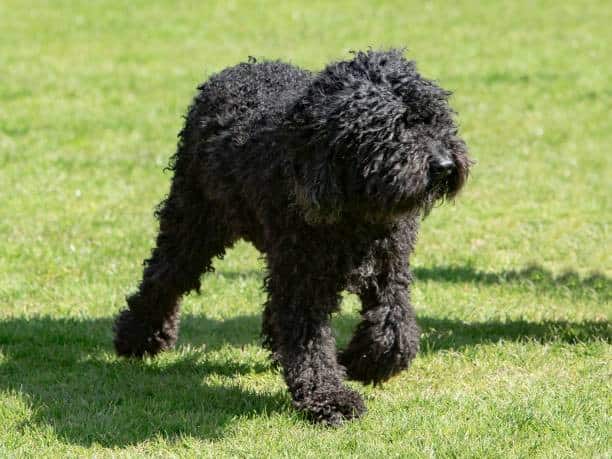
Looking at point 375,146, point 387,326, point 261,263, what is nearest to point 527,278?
point 261,263

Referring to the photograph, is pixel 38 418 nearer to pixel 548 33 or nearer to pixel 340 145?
pixel 340 145

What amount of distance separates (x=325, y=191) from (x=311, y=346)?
3.16 feet

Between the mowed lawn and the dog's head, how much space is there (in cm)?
126

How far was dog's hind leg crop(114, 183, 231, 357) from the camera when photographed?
652 centimetres

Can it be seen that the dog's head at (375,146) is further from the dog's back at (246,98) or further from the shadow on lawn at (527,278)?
the shadow on lawn at (527,278)

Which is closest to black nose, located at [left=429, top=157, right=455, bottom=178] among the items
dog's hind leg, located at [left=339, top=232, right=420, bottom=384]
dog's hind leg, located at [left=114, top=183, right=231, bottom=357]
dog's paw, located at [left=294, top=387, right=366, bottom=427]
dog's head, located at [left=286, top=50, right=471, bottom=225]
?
dog's head, located at [left=286, top=50, right=471, bottom=225]

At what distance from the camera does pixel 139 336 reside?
270 inches

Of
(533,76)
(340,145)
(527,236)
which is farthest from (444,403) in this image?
(533,76)

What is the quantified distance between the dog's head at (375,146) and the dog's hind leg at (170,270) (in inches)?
55.9

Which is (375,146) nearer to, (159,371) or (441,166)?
→ (441,166)

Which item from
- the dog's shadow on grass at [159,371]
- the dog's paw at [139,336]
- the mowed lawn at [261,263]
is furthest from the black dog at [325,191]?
the dog's paw at [139,336]

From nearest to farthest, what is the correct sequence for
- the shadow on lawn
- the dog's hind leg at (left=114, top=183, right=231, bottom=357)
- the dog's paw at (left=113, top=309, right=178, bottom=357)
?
the dog's hind leg at (left=114, top=183, right=231, bottom=357)
the dog's paw at (left=113, top=309, right=178, bottom=357)
the shadow on lawn

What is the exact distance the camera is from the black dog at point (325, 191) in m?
5.07

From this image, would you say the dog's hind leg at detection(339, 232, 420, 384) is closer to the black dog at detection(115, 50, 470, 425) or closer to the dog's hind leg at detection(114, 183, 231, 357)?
the black dog at detection(115, 50, 470, 425)
